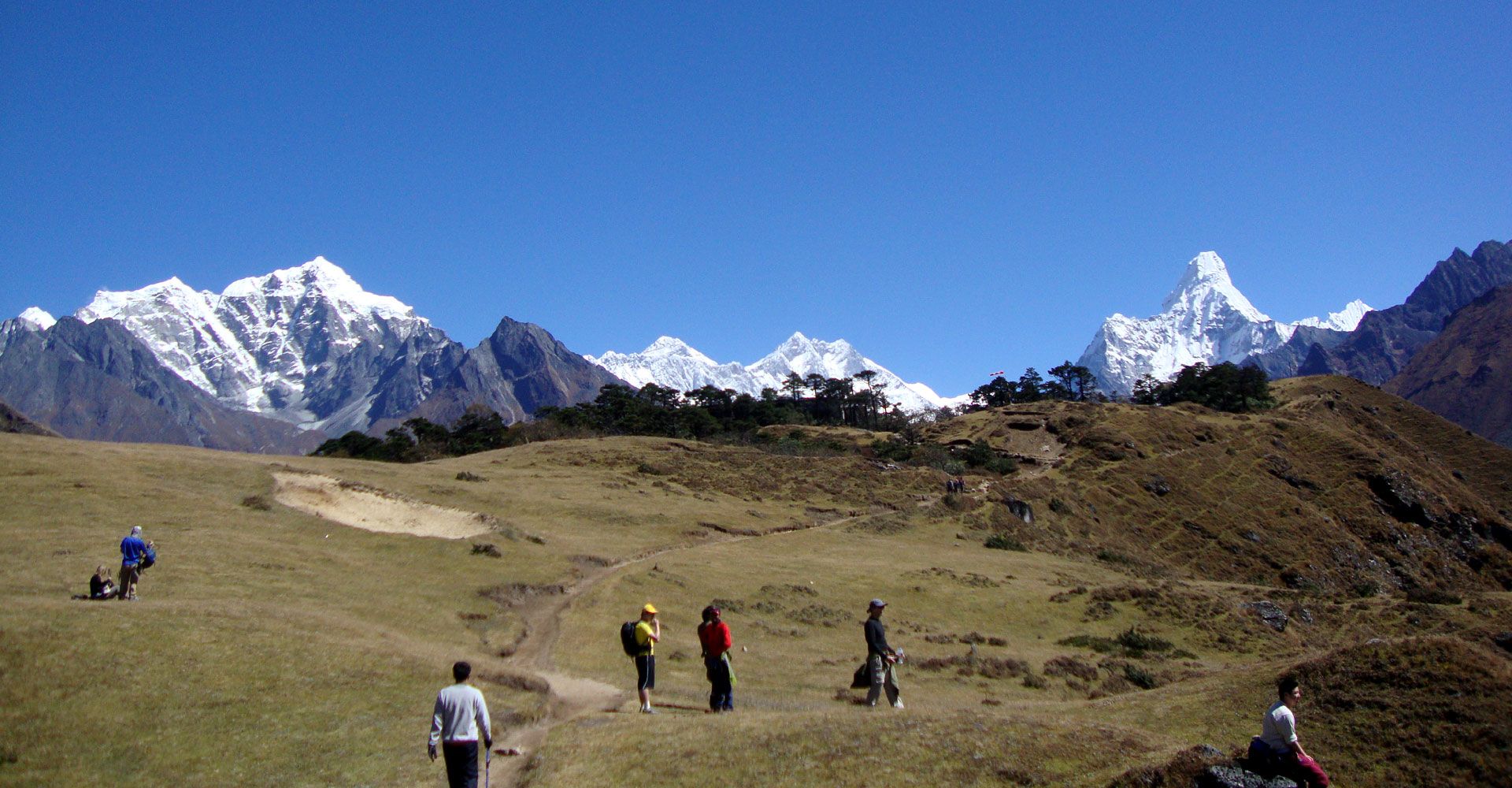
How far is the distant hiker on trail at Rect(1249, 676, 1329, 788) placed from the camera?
10.7m

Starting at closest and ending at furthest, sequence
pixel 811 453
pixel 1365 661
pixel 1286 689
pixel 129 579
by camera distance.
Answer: pixel 1286 689, pixel 1365 661, pixel 129 579, pixel 811 453

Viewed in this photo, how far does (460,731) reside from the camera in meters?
12.6

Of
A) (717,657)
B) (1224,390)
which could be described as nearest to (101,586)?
(717,657)

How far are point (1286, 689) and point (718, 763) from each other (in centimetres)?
867

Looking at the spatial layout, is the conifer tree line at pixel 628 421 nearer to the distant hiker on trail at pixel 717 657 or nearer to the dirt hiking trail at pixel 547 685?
the dirt hiking trail at pixel 547 685

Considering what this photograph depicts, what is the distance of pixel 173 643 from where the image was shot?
62.6 feet

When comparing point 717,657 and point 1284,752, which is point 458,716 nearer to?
point 717,657

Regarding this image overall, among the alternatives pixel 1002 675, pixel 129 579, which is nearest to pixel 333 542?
pixel 129 579

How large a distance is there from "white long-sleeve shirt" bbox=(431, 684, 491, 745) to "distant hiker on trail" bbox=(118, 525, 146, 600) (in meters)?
17.0

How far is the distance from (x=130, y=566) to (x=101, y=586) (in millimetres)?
830

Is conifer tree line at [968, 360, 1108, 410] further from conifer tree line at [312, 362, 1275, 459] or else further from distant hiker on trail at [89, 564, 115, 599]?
distant hiker on trail at [89, 564, 115, 599]

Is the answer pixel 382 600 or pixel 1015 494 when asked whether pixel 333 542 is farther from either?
pixel 1015 494

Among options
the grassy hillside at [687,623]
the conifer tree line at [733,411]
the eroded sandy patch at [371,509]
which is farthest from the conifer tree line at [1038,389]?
the eroded sandy patch at [371,509]

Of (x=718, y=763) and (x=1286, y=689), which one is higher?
(x=1286, y=689)
